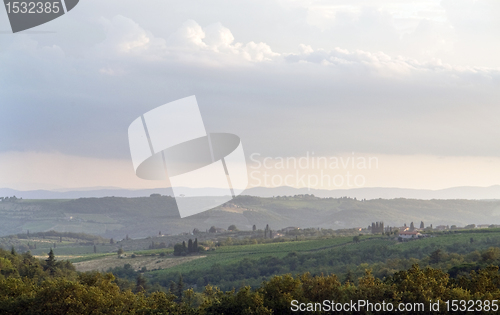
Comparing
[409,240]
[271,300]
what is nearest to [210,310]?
[271,300]

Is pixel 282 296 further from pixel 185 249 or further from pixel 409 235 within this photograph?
pixel 185 249

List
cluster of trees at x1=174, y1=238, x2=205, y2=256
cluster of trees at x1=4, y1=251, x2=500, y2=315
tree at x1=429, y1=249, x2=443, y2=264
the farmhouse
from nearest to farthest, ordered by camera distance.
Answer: cluster of trees at x1=4, y1=251, x2=500, y2=315, tree at x1=429, y1=249, x2=443, y2=264, the farmhouse, cluster of trees at x1=174, y1=238, x2=205, y2=256

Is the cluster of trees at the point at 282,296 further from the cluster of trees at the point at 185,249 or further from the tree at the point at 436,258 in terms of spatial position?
the cluster of trees at the point at 185,249

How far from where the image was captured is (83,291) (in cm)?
4047

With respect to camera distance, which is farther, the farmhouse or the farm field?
the farm field

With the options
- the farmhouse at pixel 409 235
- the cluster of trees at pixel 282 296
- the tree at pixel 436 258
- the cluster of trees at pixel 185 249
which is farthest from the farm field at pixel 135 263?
the cluster of trees at pixel 282 296

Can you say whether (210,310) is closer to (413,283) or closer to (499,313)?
(413,283)

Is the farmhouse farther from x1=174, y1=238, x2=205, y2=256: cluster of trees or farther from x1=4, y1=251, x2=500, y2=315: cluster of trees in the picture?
x1=4, y1=251, x2=500, y2=315: cluster of trees

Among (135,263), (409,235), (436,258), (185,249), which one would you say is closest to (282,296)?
(436,258)

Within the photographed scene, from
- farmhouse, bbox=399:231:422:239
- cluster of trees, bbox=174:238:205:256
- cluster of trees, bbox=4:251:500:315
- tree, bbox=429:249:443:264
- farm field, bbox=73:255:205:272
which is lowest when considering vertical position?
farm field, bbox=73:255:205:272

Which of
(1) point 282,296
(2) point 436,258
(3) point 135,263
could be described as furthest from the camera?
(3) point 135,263

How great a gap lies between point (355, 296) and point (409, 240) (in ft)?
392

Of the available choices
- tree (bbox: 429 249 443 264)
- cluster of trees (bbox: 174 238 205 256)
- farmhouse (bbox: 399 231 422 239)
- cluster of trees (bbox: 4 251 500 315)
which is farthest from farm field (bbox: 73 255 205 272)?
cluster of trees (bbox: 4 251 500 315)

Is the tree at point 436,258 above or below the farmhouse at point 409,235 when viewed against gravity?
below
